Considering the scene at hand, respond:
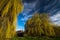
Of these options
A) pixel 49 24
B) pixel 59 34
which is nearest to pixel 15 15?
pixel 49 24

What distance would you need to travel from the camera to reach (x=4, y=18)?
2910 mm

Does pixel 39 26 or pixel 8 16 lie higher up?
pixel 8 16

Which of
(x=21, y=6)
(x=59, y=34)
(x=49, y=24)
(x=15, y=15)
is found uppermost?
(x=21, y=6)

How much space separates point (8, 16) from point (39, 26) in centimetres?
64

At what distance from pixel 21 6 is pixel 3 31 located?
24.1 inches

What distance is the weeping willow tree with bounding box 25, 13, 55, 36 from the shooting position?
292 cm

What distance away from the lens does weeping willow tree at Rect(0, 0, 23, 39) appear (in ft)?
9.42

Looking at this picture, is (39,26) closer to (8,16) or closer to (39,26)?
(39,26)

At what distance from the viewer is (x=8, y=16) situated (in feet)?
9.52

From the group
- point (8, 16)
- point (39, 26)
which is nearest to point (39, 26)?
point (39, 26)

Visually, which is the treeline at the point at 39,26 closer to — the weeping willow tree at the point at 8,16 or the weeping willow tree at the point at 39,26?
the weeping willow tree at the point at 39,26

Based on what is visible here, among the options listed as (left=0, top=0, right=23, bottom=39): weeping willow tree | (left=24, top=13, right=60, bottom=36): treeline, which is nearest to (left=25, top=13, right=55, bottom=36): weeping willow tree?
(left=24, top=13, right=60, bottom=36): treeline

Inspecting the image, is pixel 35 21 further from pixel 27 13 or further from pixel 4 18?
pixel 4 18

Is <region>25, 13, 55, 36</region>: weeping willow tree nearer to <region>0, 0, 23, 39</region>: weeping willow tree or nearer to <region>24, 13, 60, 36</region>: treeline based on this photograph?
<region>24, 13, 60, 36</region>: treeline
